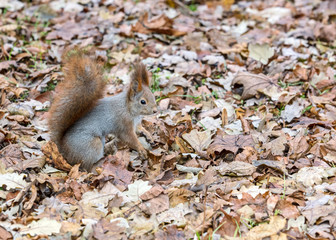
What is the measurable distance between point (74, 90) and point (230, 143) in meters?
1.23

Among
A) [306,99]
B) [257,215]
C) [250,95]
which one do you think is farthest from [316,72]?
[257,215]

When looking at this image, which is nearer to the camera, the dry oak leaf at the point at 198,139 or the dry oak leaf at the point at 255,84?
the dry oak leaf at the point at 198,139

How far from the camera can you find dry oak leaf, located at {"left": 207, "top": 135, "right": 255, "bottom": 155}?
331 centimetres

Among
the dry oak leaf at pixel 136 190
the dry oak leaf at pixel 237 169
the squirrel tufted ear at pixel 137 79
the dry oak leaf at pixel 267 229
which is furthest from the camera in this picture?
the squirrel tufted ear at pixel 137 79

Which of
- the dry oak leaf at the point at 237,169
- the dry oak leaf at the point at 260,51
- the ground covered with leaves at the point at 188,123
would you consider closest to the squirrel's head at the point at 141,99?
the ground covered with leaves at the point at 188,123

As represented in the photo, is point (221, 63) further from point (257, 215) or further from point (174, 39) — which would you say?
point (257, 215)

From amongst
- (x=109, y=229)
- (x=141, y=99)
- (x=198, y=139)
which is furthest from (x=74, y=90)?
(x=109, y=229)

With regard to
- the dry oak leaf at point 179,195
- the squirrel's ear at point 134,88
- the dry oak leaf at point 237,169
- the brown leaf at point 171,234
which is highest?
the squirrel's ear at point 134,88

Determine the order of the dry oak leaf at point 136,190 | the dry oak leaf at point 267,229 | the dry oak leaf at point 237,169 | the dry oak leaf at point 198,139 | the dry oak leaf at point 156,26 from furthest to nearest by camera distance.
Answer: the dry oak leaf at point 156,26 → the dry oak leaf at point 198,139 → the dry oak leaf at point 237,169 → the dry oak leaf at point 136,190 → the dry oak leaf at point 267,229

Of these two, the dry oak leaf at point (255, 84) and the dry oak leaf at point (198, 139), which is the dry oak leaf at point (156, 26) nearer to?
the dry oak leaf at point (255, 84)

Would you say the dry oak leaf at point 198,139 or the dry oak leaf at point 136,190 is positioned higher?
the dry oak leaf at point 136,190

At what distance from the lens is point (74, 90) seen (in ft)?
10.5

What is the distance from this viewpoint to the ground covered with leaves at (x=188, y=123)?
2559 millimetres

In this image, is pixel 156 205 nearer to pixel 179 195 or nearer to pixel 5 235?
pixel 179 195
